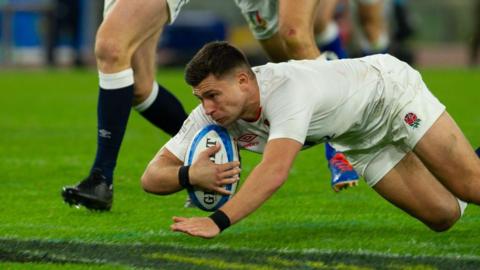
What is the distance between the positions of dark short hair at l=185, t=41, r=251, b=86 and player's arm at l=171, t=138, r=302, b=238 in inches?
14.0

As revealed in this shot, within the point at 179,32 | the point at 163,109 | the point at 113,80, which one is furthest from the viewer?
the point at 179,32

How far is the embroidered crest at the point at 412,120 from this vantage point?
17.6 ft

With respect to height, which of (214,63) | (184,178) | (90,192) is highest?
(214,63)

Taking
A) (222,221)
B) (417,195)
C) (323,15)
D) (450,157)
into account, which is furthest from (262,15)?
(222,221)

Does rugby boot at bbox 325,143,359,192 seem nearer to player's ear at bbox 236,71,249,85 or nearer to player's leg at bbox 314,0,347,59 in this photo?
player's ear at bbox 236,71,249,85

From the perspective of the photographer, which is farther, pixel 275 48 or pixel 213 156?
pixel 275 48

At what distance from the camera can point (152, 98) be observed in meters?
7.19

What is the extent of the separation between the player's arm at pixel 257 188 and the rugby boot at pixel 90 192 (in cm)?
139

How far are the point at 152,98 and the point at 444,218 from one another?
82.9 inches

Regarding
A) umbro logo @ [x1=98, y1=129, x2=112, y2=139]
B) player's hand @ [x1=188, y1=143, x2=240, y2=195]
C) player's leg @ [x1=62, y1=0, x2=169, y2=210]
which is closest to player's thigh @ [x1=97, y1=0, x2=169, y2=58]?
player's leg @ [x1=62, y1=0, x2=169, y2=210]

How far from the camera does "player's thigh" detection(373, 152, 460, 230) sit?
18.7ft

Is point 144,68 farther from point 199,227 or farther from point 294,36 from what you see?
point 199,227

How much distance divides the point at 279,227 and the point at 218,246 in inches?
24.7

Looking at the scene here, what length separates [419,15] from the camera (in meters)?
30.6
